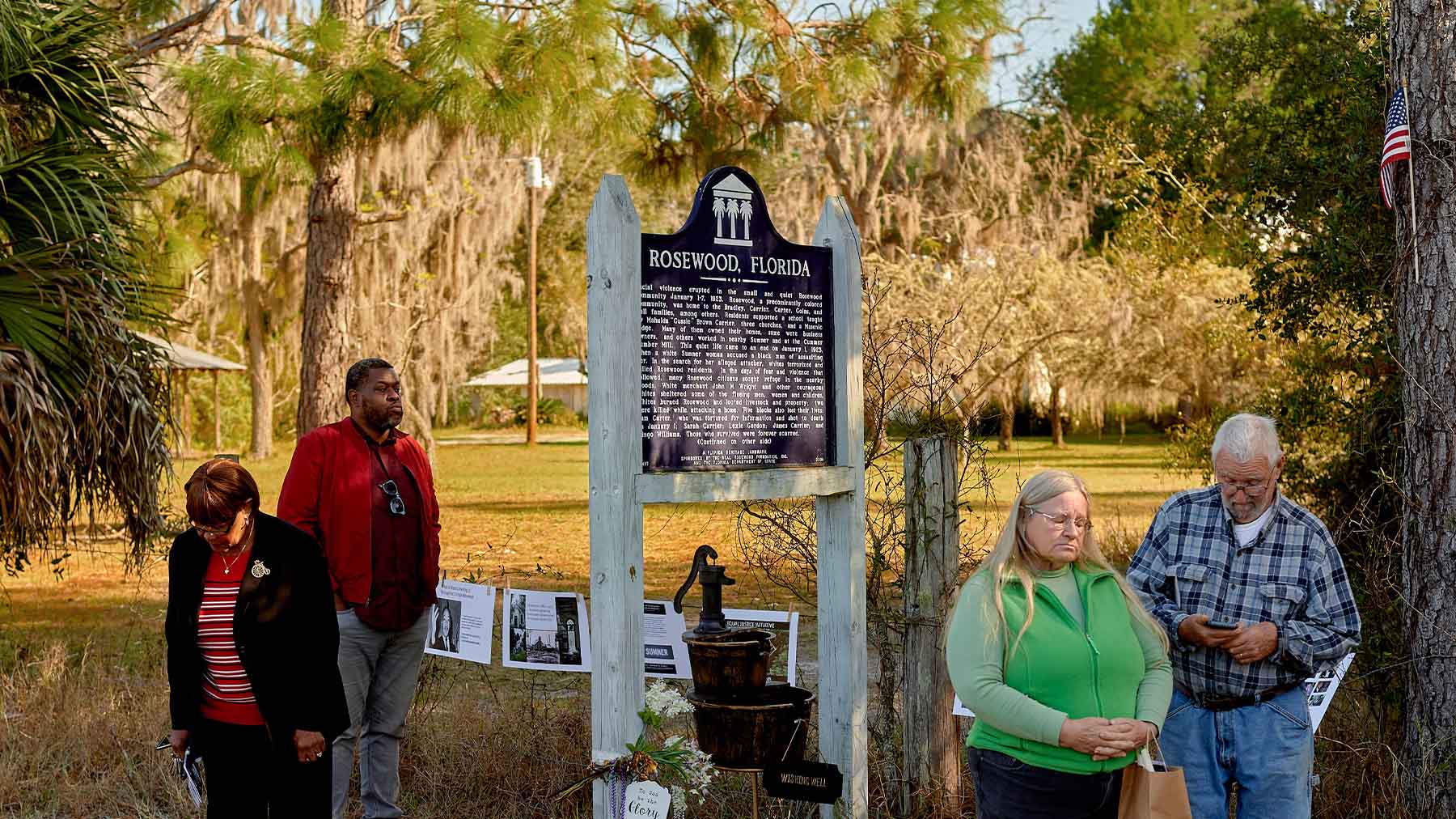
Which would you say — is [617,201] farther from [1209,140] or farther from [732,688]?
[1209,140]

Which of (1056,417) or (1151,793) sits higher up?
(1056,417)

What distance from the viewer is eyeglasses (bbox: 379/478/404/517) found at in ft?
17.0

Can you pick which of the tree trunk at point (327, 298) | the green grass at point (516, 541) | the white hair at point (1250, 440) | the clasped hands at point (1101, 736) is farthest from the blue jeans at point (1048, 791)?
the tree trunk at point (327, 298)

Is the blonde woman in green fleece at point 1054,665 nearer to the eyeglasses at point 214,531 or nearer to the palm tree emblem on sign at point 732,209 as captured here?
the palm tree emblem on sign at point 732,209

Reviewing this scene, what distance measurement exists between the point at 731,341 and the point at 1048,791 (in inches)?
74.4

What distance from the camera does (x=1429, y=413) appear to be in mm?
5078

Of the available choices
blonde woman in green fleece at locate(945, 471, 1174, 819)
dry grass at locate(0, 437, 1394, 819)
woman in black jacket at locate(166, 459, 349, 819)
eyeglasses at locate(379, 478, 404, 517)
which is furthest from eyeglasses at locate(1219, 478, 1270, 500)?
→ eyeglasses at locate(379, 478, 404, 517)

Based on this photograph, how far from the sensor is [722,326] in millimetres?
4656

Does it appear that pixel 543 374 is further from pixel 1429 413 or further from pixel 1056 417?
pixel 1429 413

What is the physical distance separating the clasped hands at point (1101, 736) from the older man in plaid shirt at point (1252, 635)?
598 millimetres

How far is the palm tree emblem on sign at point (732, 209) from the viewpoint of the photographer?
4676 mm

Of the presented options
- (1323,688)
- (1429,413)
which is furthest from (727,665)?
(1429,413)

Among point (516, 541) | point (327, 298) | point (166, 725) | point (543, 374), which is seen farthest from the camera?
point (543, 374)

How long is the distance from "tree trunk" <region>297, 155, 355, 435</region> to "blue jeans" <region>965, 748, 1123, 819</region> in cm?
1187
